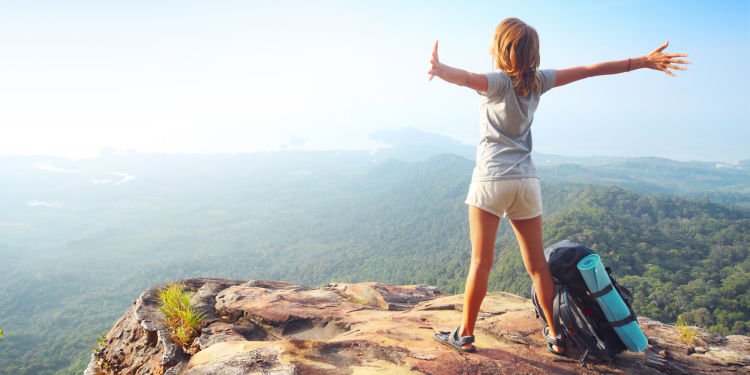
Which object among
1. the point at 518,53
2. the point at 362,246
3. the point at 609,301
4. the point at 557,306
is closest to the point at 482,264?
the point at 557,306

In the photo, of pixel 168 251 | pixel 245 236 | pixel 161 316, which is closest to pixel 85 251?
pixel 168 251

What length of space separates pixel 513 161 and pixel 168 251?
14903 cm

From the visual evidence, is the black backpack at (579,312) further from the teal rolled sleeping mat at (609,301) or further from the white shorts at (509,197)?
the white shorts at (509,197)

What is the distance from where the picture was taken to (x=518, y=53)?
8.94 feet

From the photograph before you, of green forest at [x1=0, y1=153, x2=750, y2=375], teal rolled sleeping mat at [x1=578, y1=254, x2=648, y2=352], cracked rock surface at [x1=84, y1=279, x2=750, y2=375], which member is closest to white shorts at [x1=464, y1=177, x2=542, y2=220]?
teal rolled sleeping mat at [x1=578, y1=254, x2=648, y2=352]

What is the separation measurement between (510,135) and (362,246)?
4418 inches

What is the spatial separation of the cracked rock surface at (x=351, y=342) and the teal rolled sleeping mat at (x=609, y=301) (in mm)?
264

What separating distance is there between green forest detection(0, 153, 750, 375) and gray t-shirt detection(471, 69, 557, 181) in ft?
18.9

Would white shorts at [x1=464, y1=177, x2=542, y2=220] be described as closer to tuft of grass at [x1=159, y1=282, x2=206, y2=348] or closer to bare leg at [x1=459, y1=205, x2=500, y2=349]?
bare leg at [x1=459, y1=205, x2=500, y2=349]

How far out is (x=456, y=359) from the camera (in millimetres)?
3264

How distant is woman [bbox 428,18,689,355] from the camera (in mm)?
2736

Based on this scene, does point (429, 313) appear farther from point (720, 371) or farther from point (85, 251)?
point (85, 251)

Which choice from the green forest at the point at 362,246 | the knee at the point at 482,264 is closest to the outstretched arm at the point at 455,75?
the knee at the point at 482,264

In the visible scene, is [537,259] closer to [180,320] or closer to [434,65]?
[434,65]
